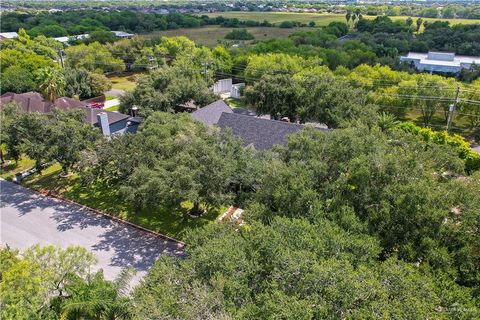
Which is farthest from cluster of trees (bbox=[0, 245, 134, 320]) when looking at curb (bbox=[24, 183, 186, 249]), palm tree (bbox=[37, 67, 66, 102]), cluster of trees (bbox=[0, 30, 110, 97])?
cluster of trees (bbox=[0, 30, 110, 97])

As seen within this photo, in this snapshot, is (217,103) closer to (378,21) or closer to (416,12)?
(378,21)

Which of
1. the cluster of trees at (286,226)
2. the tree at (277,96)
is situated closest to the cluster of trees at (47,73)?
the cluster of trees at (286,226)

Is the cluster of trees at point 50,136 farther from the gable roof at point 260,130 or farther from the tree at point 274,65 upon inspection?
the tree at point 274,65

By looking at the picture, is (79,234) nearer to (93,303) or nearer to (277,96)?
(93,303)

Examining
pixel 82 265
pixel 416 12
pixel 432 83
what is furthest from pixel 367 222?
pixel 416 12

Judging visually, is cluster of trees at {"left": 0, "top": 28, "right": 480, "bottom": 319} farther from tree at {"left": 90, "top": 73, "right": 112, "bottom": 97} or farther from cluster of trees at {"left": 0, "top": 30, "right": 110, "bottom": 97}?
tree at {"left": 90, "top": 73, "right": 112, "bottom": 97}

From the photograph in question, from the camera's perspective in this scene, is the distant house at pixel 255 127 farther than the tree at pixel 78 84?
No
